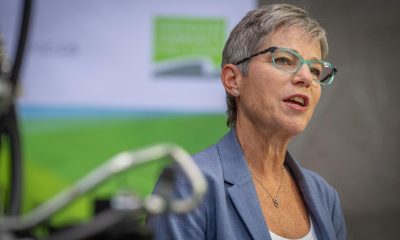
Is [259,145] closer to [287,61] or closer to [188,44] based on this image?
[287,61]

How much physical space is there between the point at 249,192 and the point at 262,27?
1.32 ft

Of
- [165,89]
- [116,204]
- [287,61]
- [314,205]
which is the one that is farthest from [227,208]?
[165,89]

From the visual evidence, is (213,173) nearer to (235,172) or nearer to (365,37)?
(235,172)

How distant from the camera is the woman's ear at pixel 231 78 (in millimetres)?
1483

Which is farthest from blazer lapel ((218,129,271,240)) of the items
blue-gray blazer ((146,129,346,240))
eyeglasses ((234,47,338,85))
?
eyeglasses ((234,47,338,85))

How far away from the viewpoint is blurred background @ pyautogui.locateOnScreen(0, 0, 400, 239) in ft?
7.13

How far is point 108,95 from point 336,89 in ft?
2.87

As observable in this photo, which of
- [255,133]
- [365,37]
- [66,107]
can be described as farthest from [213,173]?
[365,37]

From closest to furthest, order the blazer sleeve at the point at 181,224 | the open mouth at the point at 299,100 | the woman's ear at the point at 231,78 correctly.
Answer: the blazer sleeve at the point at 181,224 < the open mouth at the point at 299,100 < the woman's ear at the point at 231,78

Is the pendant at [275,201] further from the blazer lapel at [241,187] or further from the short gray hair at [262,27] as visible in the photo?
the short gray hair at [262,27]

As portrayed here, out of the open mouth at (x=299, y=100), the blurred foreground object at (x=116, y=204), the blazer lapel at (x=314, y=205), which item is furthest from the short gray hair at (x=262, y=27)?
the blurred foreground object at (x=116, y=204)

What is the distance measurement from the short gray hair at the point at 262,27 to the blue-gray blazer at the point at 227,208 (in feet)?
0.67

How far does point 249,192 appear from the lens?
53.5 inches

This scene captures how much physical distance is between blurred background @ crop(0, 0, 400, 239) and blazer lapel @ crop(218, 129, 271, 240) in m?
0.74
